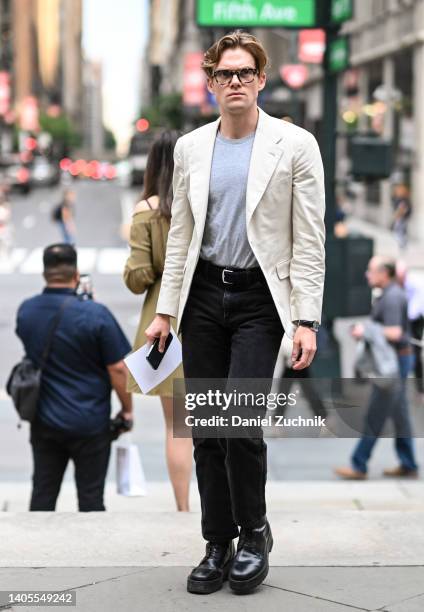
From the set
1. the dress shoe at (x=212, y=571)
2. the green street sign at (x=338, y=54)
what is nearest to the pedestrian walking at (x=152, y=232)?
the dress shoe at (x=212, y=571)

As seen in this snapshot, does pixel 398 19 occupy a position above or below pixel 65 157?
above

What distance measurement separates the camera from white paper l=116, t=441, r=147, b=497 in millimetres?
6301

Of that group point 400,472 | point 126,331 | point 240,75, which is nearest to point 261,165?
point 240,75

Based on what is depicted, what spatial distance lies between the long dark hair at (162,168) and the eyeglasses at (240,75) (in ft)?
5.32

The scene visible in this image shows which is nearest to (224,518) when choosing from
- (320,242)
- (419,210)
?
(320,242)

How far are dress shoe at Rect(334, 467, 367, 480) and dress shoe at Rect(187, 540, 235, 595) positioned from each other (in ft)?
16.2

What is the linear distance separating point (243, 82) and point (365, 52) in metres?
46.3

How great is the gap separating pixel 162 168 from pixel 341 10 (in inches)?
209

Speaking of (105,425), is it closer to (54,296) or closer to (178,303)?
(54,296)

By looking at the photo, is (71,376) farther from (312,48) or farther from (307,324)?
(312,48)

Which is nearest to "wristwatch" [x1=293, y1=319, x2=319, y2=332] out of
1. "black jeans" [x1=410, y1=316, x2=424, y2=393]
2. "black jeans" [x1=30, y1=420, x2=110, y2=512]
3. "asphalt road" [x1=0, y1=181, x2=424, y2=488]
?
"black jeans" [x1=30, y1=420, x2=110, y2=512]

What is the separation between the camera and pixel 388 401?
9.15 meters

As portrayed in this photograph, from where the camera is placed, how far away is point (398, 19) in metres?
42.3

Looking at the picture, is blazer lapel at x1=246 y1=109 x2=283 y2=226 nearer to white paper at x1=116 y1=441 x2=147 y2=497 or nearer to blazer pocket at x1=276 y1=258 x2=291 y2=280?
blazer pocket at x1=276 y1=258 x2=291 y2=280
